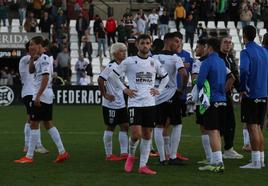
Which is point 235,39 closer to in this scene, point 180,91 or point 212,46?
point 180,91

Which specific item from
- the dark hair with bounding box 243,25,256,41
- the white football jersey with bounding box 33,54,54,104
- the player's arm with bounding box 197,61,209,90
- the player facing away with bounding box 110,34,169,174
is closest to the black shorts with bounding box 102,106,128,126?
the white football jersey with bounding box 33,54,54,104

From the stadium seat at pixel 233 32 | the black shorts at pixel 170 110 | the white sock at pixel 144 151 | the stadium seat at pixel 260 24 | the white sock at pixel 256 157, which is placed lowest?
the white sock at pixel 256 157

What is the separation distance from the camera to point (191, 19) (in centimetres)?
4262

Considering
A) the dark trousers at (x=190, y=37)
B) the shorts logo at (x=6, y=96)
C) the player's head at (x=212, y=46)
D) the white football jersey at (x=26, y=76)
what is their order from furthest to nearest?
the dark trousers at (x=190, y=37) → the shorts logo at (x=6, y=96) → the white football jersey at (x=26, y=76) → the player's head at (x=212, y=46)

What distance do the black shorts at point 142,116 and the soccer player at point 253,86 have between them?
1601mm

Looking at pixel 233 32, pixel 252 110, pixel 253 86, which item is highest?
pixel 233 32

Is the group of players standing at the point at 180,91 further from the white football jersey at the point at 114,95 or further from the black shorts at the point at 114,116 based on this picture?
the black shorts at the point at 114,116

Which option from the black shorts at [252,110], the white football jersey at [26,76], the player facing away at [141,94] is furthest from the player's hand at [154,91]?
the white football jersey at [26,76]

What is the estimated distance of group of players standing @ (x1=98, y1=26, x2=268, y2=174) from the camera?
13461 millimetres

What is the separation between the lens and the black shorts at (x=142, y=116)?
1336 centimetres

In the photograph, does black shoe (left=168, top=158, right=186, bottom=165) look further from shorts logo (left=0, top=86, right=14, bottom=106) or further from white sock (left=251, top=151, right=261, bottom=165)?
shorts logo (left=0, top=86, right=14, bottom=106)

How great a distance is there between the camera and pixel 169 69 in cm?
1469

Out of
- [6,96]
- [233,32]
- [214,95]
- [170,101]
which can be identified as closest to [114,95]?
[170,101]

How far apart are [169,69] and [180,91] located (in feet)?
1.39
